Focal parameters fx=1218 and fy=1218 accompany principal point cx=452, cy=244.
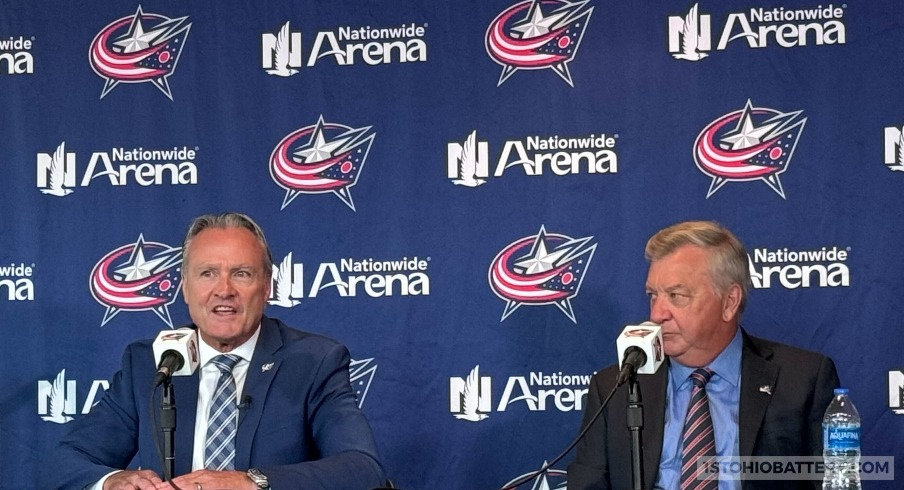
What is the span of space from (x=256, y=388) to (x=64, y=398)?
5.56 feet

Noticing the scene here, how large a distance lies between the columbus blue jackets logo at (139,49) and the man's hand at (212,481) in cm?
230

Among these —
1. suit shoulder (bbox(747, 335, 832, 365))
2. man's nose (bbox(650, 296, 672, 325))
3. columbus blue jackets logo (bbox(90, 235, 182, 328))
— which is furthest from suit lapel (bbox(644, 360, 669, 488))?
columbus blue jackets logo (bbox(90, 235, 182, 328))

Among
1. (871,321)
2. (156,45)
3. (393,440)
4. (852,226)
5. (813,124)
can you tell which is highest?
(156,45)

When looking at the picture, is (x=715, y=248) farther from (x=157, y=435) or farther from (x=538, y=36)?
(x=157, y=435)

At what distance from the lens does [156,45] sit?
200 inches

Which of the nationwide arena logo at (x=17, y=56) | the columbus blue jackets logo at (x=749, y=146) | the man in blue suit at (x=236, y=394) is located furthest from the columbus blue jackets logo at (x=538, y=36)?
the nationwide arena logo at (x=17, y=56)

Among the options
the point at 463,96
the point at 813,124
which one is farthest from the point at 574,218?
the point at 813,124

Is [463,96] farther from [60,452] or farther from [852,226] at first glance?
[60,452]

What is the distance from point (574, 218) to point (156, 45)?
190cm

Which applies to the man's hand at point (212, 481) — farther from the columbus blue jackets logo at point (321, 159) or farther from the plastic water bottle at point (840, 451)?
the columbus blue jackets logo at point (321, 159)

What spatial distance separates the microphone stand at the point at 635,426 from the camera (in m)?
2.94

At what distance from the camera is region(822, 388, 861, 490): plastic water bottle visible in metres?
3.34

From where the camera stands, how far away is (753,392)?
365cm

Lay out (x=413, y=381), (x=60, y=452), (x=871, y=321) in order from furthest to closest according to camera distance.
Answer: (x=413, y=381)
(x=871, y=321)
(x=60, y=452)
